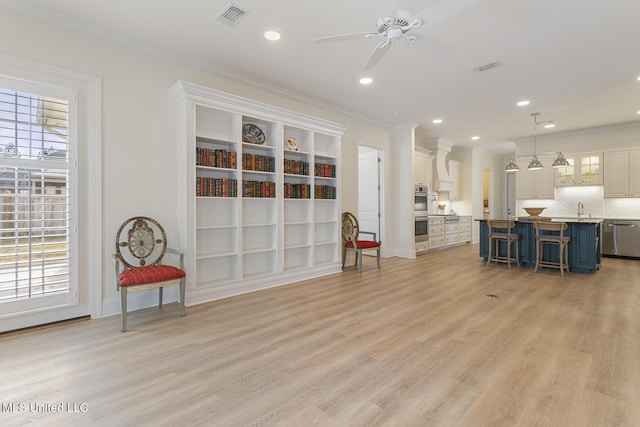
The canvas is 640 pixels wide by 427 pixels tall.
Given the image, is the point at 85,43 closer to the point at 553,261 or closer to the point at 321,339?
the point at 321,339

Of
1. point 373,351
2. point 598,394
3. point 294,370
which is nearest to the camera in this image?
point 598,394

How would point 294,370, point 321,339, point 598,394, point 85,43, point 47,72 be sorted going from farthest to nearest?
1. point 85,43
2. point 47,72
3. point 321,339
4. point 294,370
5. point 598,394

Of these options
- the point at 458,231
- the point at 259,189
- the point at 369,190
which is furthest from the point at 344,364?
the point at 458,231

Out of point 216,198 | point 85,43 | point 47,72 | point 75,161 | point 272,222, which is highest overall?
point 85,43

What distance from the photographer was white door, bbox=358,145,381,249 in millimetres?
7109

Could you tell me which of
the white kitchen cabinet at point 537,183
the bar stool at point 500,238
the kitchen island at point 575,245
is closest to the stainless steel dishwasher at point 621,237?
the white kitchen cabinet at point 537,183

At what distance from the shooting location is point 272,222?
15.4 feet

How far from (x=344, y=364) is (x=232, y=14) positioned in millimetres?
3287

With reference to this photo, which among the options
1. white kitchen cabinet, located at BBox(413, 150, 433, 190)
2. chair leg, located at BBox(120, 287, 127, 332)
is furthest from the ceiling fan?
white kitchen cabinet, located at BBox(413, 150, 433, 190)

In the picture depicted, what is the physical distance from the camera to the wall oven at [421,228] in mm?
7426

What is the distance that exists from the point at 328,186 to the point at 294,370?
358 cm

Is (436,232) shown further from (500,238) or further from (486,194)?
(486,194)

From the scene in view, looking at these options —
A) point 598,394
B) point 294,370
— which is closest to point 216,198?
point 294,370

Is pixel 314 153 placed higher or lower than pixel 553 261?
higher
